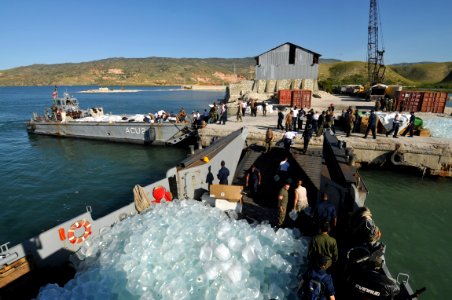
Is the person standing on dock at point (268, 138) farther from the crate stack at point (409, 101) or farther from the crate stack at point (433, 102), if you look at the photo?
the crate stack at point (433, 102)

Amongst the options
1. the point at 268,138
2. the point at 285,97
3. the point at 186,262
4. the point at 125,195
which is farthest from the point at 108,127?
the point at 186,262

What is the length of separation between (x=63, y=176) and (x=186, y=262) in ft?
49.3

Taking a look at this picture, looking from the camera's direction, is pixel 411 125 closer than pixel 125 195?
No

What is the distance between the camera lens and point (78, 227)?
245 inches

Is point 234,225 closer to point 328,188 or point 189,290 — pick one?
point 189,290

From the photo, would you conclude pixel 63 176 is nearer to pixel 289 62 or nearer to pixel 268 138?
pixel 268 138

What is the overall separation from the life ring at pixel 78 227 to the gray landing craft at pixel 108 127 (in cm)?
1449

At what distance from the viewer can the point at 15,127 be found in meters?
32.2

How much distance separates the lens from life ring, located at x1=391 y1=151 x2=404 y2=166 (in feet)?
47.9

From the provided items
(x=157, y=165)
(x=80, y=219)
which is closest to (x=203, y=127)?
(x=157, y=165)

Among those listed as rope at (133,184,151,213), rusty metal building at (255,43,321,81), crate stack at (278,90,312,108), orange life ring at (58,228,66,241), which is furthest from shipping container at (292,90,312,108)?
orange life ring at (58,228,66,241)

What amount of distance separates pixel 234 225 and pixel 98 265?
305 cm

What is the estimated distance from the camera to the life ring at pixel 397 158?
14587 millimetres

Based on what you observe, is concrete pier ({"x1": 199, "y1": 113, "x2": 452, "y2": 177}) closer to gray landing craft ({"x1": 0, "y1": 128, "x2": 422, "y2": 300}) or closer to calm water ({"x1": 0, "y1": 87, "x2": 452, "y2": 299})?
calm water ({"x1": 0, "y1": 87, "x2": 452, "y2": 299})
